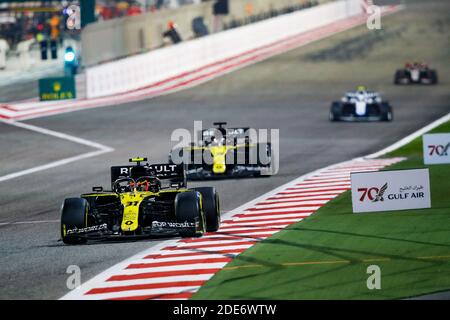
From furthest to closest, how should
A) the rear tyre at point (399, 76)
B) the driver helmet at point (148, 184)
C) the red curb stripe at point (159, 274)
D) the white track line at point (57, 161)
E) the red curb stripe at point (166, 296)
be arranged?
the rear tyre at point (399, 76) → the white track line at point (57, 161) → the driver helmet at point (148, 184) → the red curb stripe at point (159, 274) → the red curb stripe at point (166, 296)

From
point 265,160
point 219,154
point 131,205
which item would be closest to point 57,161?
point 219,154

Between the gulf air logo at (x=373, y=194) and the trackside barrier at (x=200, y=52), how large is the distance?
105 feet

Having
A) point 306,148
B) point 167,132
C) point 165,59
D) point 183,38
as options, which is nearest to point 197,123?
point 167,132

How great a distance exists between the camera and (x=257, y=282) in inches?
657

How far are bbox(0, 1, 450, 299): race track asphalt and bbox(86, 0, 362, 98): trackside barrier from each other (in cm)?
246

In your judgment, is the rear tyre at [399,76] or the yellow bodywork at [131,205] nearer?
the yellow bodywork at [131,205]

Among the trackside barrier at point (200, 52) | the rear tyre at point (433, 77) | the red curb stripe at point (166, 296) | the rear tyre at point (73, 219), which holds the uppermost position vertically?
the trackside barrier at point (200, 52)

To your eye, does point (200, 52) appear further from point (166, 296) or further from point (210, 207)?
point (166, 296)

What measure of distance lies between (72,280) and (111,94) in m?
37.4

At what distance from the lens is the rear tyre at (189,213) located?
2027cm

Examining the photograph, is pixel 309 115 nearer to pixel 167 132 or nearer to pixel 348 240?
pixel 167 132

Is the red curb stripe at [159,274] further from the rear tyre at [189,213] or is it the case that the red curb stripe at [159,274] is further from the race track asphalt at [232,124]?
the rear tyre at [189,213]

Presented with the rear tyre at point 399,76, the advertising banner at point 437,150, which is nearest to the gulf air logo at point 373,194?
the advertising banner at point 437,150

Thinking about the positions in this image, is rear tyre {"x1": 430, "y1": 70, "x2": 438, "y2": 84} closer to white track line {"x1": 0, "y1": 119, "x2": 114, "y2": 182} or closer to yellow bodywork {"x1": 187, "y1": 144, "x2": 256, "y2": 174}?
white track line {"x1": 0, "y1": 119, "x2": 114, "y2": 182}
